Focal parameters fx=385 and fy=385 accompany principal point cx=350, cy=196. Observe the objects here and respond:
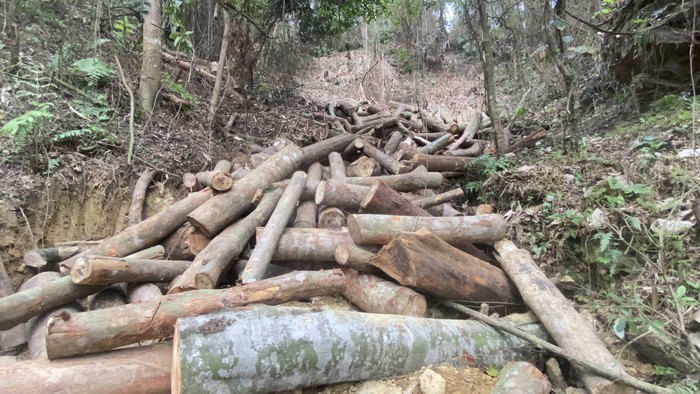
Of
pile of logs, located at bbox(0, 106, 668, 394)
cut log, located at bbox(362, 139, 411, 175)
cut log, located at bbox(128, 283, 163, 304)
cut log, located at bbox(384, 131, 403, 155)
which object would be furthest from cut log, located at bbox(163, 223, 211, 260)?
cut log, located at bbox(384, 131, 403, 155)

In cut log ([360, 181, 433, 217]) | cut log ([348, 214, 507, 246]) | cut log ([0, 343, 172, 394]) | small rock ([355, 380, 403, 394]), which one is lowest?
small rock ([355, 380, 403, 394])

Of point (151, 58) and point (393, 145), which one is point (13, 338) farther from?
point (393, 145)

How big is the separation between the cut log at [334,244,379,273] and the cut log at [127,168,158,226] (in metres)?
2.68

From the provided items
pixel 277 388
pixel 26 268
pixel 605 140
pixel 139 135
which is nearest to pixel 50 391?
pixel 277 388

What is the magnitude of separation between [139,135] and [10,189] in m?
1.80

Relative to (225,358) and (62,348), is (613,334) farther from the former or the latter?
(62,348)

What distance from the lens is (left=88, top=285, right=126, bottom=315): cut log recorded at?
3.33 metres

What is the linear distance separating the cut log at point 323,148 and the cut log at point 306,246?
2298 mm

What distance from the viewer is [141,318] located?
7.92ft

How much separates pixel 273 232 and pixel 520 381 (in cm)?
247

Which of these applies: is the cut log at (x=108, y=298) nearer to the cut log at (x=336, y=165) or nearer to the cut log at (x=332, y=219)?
the cut log at (x=332, y=219)

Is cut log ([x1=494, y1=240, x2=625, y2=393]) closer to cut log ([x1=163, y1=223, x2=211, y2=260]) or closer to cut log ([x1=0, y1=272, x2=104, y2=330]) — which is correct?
cut log ([x1=163, y1=223, x2=211, y2=260])

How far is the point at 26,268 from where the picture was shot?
4.06m

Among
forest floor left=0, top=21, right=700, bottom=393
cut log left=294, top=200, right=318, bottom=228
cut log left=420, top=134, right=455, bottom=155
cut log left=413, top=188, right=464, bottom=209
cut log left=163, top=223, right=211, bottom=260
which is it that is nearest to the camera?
forest floor left=0, top=21, right=700, bottom=393
